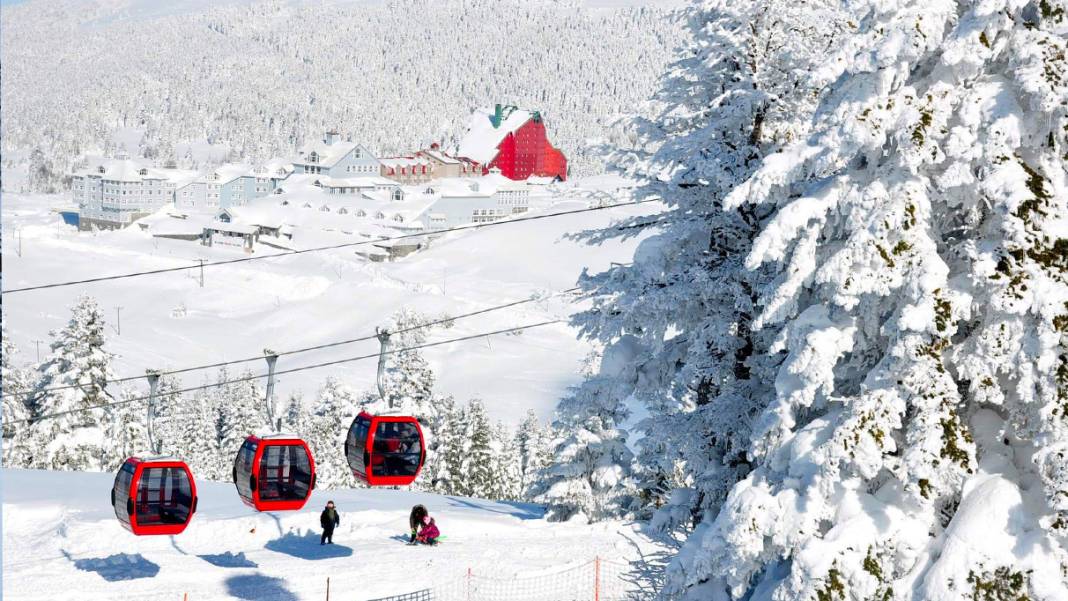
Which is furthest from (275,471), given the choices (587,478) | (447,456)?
(447,456)

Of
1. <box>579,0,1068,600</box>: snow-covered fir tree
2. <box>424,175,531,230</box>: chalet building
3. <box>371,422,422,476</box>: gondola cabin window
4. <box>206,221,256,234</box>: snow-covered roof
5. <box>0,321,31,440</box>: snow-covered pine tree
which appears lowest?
<box>0,321,31,440</box>: snow-covered pine tree

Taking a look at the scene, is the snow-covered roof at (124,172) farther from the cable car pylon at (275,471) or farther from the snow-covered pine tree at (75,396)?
the cable car pylon at (275,471)

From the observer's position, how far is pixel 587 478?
31328 millimetres

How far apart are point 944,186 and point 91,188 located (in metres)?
180

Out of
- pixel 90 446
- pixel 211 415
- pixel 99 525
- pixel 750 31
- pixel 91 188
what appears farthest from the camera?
pixel 91 188

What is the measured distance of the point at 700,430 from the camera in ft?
48.7

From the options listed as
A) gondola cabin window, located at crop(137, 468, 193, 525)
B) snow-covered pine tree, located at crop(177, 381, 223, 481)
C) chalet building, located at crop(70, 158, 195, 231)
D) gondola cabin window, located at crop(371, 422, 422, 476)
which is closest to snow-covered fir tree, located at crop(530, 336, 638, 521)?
gondola cabin window, located at crop(371, 422, 422, 476)

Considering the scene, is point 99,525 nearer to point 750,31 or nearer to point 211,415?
point 750,31

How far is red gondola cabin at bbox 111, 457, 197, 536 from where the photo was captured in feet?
64.3

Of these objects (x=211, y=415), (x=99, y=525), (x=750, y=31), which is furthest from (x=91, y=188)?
(x=750, y=31)

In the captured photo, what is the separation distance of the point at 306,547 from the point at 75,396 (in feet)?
76.8

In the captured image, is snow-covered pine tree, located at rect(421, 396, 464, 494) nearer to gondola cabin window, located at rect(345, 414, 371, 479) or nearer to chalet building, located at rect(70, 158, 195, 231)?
gondola cabin window, located at rect(345, 414, 371, 479)

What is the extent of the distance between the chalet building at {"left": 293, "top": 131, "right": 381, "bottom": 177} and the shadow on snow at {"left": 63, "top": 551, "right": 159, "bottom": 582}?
548 ft

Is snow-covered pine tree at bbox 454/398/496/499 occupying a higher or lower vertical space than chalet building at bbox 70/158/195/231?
lower
